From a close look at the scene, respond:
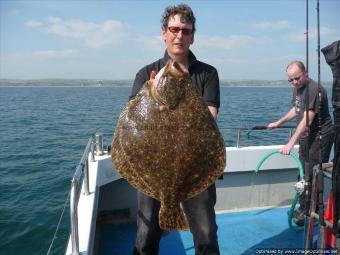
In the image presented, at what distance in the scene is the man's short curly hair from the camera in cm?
253

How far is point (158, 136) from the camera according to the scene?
6.88 feet

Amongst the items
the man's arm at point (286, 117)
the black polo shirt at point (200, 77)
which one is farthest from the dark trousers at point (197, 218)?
the man's arm at point (286, 117)

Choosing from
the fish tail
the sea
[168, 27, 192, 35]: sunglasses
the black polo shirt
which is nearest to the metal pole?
the sea

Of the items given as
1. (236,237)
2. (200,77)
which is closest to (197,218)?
(200,77)

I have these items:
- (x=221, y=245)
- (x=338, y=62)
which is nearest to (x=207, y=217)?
(x=338, y=62)

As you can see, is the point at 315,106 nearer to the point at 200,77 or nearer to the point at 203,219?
the point at 200,77

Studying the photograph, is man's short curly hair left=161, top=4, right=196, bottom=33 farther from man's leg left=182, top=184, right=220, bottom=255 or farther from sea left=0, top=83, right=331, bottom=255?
sea left=0, top=83, right=331, bottom=255

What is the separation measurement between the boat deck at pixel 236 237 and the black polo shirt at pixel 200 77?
2672 millimetres

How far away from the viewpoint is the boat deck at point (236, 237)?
183 inches

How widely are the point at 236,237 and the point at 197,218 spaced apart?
254 centimetres

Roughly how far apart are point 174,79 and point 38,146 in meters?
17.2

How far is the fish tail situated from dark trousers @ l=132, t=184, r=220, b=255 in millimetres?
451

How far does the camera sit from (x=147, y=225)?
284 centimetres

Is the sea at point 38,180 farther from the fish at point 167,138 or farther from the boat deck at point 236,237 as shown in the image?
the fish at point 167,138
